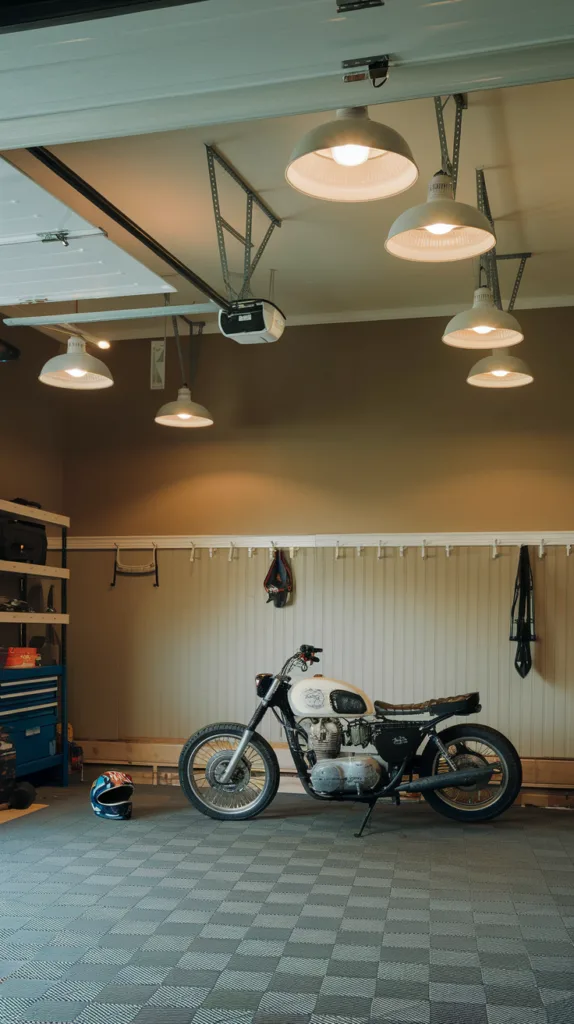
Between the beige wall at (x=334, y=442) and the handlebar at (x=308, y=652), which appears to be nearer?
the handlebar at (x=308, y=652)

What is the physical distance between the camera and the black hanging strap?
706 centimetres

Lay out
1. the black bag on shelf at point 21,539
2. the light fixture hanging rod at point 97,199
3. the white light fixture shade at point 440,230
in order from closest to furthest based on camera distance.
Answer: the white light fixture shade at point 440,230, the light fixture hanging rod at point 97,199, the black bag on shelf at point 21,539

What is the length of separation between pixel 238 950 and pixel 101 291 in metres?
3.68

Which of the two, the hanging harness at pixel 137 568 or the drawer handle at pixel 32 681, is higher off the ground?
the hanging harness at pixel 137 568

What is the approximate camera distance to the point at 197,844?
5438mm

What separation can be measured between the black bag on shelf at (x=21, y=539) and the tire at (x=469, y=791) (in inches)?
125

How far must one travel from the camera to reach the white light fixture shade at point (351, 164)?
3150 millimetres

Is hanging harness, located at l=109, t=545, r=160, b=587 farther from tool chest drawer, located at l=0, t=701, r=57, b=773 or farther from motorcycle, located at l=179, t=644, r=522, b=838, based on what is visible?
motorcycle, located at l=179, t=644, r=522, b=838

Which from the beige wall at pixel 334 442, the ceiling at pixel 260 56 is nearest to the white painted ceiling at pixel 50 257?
the ceiling at pixel 260 56

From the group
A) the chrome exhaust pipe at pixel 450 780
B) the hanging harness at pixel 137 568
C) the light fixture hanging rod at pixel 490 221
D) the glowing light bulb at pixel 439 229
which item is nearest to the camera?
the glowing light bulb at pixel 439 229

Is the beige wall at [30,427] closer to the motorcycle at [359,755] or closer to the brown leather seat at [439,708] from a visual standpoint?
the motorcycle at [359,755]

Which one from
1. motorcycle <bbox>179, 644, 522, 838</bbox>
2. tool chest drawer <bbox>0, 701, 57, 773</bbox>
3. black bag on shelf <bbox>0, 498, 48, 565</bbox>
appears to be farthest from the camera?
black bag on shelf <bbox>0, 498, 48, 565</bbox>

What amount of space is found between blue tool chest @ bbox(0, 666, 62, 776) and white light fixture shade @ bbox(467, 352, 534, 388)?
12.3 feet

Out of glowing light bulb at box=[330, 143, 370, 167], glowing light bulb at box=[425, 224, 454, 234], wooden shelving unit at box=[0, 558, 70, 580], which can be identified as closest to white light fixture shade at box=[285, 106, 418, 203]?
glowing light bulb at box=[330, 143, 370, 167]
